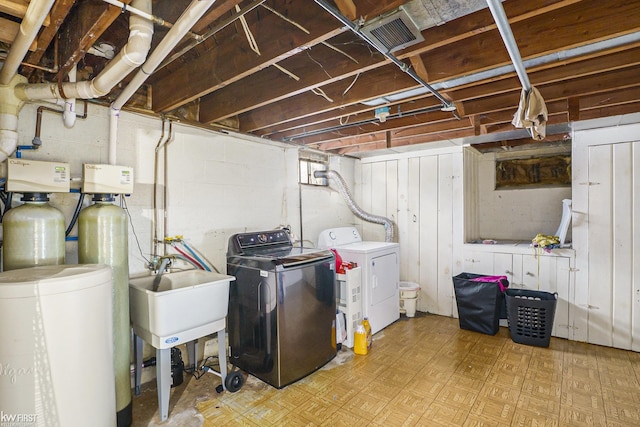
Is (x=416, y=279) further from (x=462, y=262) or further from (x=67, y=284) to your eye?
(x=67, y=284)

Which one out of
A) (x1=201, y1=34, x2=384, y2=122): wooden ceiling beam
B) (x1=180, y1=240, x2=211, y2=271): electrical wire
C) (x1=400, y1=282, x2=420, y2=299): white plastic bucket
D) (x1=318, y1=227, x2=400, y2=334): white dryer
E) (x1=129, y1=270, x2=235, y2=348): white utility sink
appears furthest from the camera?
(x1=400, y1=282, x2=420, y2=299): white plastic bucket

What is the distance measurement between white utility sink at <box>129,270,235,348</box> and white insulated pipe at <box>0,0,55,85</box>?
142cm

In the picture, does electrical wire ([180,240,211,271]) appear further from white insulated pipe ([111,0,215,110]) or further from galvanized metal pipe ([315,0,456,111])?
galvanized metal pipe ([315,0,456,111])

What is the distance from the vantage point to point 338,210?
4.54 m

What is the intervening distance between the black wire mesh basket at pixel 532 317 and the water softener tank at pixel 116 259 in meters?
3.44

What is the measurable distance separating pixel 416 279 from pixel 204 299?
3022 mm

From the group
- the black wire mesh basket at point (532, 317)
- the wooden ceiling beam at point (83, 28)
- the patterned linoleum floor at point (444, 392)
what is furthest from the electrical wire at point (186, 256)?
the black wire mesh basket at point (532, 317)

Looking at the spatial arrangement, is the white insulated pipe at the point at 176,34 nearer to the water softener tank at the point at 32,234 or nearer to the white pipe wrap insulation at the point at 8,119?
the white pipe wrap insulation at the point at 8,119

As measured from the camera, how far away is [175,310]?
2049 mm

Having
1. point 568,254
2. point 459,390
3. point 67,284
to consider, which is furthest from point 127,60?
point 568,254

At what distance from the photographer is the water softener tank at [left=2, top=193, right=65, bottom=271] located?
176cm

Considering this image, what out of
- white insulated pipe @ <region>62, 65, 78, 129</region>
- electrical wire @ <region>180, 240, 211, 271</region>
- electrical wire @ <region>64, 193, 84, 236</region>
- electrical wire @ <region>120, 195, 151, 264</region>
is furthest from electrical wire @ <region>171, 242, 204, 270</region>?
white insulated pipe @ <region>62, 65, 78, 129</region>

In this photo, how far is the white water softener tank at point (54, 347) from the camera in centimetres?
142

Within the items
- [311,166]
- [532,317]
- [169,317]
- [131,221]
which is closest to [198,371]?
[169,317]
